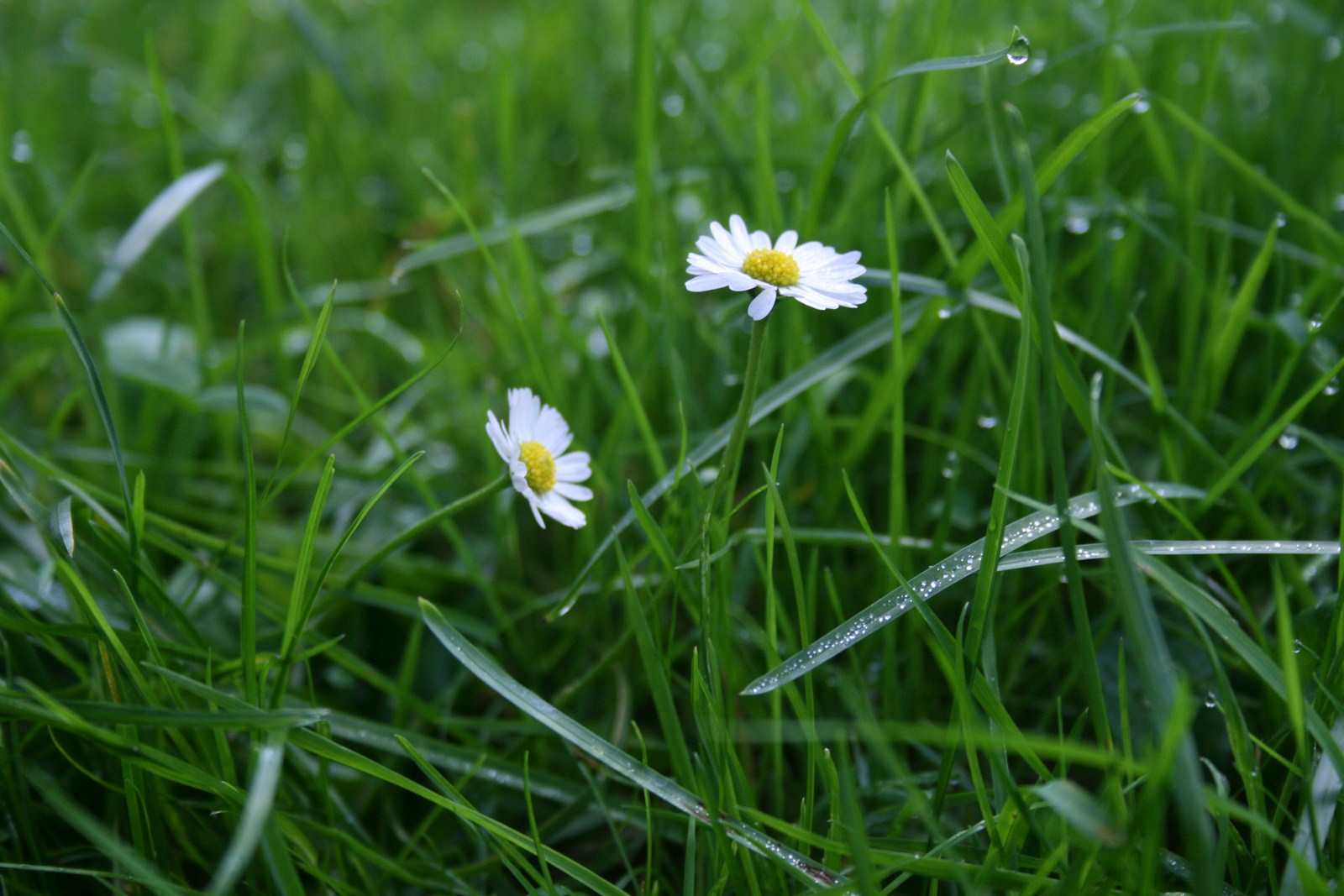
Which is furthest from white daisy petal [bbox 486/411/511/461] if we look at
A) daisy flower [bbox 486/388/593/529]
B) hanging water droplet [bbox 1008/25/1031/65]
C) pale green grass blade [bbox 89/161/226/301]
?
pale green grass blade [bbox 89/161/226/301]

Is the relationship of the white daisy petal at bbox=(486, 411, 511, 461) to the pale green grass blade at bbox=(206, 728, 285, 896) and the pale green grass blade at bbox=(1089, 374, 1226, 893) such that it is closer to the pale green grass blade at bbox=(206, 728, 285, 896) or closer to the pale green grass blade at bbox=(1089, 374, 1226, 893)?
the pale green grass blade at bbox=(206, 728, 285, 896)

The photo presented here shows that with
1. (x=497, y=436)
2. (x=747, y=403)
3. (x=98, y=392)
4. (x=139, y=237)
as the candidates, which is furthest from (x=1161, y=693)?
(x=139, y=237)

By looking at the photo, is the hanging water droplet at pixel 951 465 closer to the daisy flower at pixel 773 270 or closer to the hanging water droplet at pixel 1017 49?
the daisy flower at pixel 773 270

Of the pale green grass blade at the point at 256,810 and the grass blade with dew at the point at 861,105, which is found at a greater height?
the grass blade with dew at the point at 861,105

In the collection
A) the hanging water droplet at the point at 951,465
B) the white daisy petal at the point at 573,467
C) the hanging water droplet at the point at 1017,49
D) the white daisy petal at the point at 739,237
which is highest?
the hanging water droplet at the point at 1017,49

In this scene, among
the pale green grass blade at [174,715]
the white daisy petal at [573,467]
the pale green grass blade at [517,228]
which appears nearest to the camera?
the pale green grass blade at [174,715]

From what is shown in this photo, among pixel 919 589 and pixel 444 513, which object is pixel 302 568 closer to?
pixel 444 513

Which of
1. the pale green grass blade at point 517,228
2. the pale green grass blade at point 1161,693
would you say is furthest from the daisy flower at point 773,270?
the pale green grass blade at point 517,228
